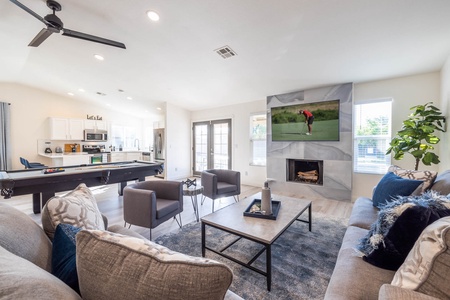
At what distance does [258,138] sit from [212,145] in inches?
67.9

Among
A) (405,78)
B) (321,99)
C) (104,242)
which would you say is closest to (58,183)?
(104,242)

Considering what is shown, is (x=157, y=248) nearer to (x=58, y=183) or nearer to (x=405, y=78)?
(x=58, y=183)

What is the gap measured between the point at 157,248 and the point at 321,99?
4466mm

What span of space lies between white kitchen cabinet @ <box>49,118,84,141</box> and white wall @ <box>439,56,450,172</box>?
29.6 ft

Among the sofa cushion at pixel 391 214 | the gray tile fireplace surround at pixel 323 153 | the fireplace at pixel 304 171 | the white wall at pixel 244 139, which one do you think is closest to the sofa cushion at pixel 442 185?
the sofa cushion at pixel 391 214

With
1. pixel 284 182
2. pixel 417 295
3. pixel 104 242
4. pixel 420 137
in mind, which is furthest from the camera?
pixel 284 182

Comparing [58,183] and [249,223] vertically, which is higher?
[58,183]

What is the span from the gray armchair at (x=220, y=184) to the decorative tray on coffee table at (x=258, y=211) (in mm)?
1002

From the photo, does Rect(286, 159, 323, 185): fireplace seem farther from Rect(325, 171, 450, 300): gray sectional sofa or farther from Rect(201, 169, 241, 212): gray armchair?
Rect(325, 171, 450, 300): gray sectional sofa

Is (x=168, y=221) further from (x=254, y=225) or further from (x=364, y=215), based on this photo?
(x=364, y=215)

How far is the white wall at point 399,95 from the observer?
3324 mm

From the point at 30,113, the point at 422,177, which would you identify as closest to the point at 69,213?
the point at 422,177

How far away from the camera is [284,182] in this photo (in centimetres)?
474

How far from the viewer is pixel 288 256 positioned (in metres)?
2.05
